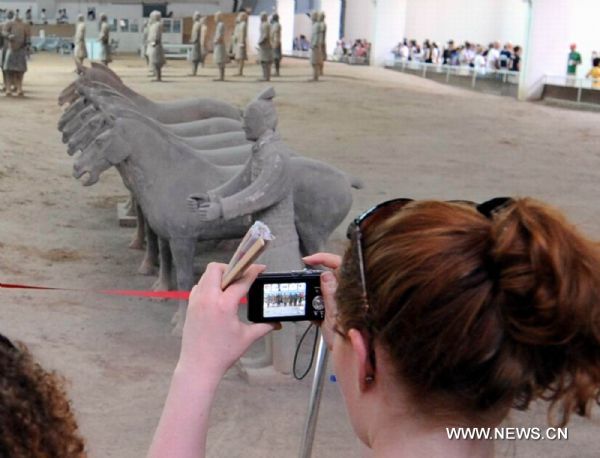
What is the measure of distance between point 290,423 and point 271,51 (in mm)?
18650

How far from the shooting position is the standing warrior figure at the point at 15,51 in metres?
16.7

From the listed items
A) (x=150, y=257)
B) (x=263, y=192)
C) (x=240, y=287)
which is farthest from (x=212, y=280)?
(x=150, y=257)

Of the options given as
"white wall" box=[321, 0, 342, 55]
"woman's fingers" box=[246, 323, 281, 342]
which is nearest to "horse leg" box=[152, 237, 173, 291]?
"woman's fingers" box=[246, 323, 281, 342]

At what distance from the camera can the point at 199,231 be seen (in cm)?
514

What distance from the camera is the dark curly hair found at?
1003 mm

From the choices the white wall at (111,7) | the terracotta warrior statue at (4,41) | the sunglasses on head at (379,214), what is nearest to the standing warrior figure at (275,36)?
the white wall at (111,7)

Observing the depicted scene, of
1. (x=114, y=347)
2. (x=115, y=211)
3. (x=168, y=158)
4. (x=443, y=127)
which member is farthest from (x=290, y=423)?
(x=443, y=127)

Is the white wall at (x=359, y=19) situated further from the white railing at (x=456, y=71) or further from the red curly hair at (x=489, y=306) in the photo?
the red curly hair at (x=489, y=306)

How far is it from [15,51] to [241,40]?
8.05 meters

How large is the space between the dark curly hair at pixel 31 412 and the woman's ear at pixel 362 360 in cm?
37

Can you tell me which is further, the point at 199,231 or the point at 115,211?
the point at 115,211

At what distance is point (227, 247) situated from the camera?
7.25 m

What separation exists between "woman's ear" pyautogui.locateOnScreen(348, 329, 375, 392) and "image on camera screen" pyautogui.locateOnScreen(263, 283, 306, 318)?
46cm

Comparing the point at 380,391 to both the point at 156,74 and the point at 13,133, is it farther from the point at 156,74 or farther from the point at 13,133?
the point at 156,74
